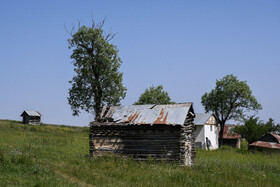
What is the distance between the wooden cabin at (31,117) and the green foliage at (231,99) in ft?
135

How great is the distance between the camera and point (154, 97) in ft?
175

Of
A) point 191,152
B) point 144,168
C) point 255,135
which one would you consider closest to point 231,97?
point 255,135

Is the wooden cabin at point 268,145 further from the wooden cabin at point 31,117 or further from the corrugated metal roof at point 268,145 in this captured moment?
the wooden cabin at point 31,117

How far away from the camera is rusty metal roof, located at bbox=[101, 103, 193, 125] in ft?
66.4

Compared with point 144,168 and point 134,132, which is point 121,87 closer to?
point 134,132

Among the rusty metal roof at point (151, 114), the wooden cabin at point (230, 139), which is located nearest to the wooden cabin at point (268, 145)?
the wooden cabin at point (230, 139)

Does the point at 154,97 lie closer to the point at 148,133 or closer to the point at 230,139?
the point at 230,139

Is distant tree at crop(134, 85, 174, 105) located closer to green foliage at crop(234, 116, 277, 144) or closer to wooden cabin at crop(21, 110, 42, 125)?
green foliage at crop(234, 116, 277, 144)

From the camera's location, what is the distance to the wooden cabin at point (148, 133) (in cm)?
2006

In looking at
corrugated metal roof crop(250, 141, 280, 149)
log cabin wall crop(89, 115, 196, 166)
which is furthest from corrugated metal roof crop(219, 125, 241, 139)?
log cabin wall crop(89, 115, 196, 166)

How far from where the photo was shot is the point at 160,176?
48.1 feet

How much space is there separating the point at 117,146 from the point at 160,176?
279 inches

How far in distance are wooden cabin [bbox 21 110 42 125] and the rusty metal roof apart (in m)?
55.9

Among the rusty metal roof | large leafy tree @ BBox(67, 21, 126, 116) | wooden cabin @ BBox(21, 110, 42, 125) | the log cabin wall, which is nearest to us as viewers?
the log cabin wall
